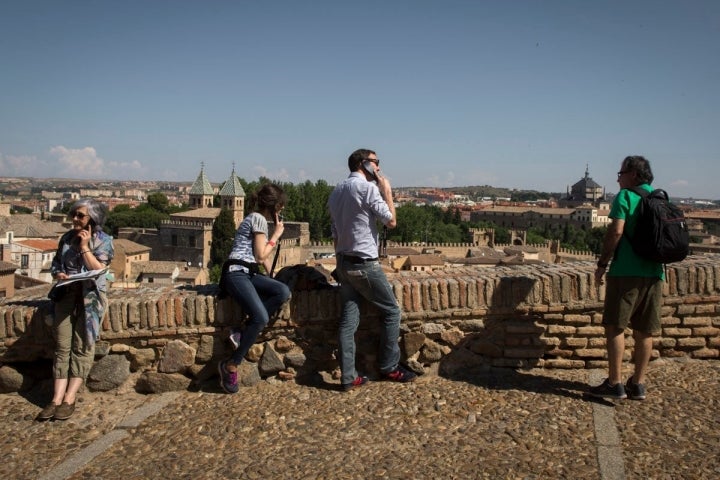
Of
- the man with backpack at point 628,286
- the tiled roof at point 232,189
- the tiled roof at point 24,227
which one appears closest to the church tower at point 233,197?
the tiled roof at point 232,189

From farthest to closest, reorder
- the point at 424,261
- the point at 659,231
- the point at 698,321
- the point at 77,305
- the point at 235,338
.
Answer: the point at 424,261 < the point at 698,321 < the point at 235,338 < the point at 77,305 < the point at 659,231

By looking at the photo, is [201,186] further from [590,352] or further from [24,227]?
[590,352]

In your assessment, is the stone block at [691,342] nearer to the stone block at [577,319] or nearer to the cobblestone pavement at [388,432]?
the cobblestone pavement at [388,432]

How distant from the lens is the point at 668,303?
15.7ft

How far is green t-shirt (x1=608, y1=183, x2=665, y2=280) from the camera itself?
4.02 metres

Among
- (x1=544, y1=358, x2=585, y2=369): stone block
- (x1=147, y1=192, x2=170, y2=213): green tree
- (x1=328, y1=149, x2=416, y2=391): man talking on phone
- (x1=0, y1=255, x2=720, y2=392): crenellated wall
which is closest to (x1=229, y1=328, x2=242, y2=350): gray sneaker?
(x1=0, y1=255, x2=720, y2=392): crenellated wall

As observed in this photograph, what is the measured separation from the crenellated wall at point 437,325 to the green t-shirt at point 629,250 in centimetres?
61

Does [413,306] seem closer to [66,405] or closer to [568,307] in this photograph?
[568,307]

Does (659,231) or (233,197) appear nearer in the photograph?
(659,231)

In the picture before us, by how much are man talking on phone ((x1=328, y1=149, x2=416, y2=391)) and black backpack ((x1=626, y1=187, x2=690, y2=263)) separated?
5.52 feet

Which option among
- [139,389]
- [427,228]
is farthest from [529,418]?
[427,228]

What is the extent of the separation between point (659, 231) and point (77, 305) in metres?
4.08

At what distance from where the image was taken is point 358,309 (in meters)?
4.48

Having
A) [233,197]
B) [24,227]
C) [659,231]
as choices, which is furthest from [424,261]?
[233,197]
